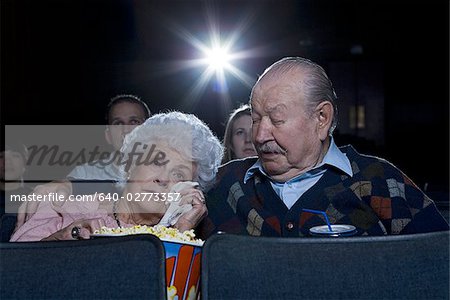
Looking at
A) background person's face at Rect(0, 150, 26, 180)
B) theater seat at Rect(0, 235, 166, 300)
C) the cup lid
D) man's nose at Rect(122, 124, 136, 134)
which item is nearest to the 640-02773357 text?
the cup lid

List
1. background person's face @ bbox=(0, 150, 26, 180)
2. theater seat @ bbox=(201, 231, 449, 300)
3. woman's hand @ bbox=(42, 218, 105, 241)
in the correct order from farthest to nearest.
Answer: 1. background person's face @ bbox=(0, 150, 26, 180)
2. woman's hand @ bbox=(42, 218, 105, 241)
3. theater seat @ bbox=(201, 231, 449, 300)

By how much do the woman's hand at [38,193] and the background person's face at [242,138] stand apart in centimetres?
123

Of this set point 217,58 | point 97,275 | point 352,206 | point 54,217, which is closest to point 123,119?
point 54,217

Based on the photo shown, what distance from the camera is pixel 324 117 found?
1.67 metres

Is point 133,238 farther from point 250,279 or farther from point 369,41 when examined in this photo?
point 369,41

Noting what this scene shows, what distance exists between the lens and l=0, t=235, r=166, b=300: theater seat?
3.18ft

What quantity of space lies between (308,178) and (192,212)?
0.34m

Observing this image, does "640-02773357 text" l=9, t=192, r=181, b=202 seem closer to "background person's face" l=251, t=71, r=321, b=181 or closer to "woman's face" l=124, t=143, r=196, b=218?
"woman's face" l=124, t=143, r=196, b=218

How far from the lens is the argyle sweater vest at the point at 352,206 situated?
158 cm

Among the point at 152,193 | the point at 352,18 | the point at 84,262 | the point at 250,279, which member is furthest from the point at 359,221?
the point at 352,18

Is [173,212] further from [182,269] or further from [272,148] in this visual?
[182,269]

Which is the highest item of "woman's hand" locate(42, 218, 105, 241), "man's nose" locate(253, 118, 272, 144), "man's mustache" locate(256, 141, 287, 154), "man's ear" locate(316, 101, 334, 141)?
"man's ear" locate(316, 101, 334, 141)

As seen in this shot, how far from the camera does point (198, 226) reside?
180 centimetres

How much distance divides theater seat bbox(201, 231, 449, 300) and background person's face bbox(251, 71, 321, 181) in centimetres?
67
